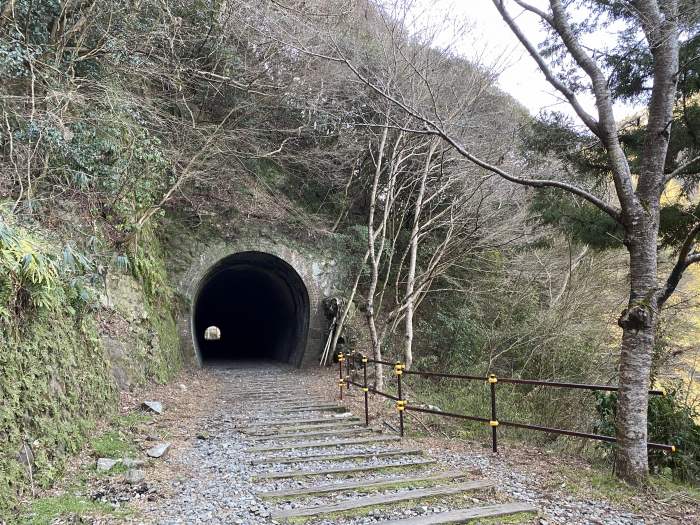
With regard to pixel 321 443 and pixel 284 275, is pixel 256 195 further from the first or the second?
pixel 321 443

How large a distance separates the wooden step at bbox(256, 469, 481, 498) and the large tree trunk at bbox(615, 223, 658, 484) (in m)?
1.53

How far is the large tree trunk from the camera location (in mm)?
4449

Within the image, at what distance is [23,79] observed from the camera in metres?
6.80

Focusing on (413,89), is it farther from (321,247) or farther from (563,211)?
(321,247)

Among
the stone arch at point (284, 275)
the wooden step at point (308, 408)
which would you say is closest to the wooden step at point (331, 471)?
the wooden step at point (308, 408)

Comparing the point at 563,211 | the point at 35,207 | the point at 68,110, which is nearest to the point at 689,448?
the point at 563,211

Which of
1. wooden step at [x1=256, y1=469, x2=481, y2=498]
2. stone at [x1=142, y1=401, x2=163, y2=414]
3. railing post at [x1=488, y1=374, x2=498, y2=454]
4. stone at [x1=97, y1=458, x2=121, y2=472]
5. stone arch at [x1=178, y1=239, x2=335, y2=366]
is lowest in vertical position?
wooden step at [x1=256, y1=469, x2=481, y2=498]

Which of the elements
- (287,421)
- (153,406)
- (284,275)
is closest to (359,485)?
(287,421)

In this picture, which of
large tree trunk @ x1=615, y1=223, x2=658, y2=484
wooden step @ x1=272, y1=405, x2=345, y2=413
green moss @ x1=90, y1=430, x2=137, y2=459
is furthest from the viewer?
wooden step @ x1=272, y1=405, x2=345, y2=413

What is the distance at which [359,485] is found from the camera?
4.38 metres

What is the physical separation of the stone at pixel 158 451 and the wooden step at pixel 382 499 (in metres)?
2.09

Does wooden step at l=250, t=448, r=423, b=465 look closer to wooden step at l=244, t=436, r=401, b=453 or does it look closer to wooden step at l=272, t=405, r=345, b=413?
wooden step at l=244, t=436, r=401, b=453

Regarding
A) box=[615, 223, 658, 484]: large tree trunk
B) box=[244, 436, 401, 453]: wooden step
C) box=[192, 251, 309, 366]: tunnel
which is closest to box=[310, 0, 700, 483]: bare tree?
box=[615, 223, 658, 484]: large tree trunk

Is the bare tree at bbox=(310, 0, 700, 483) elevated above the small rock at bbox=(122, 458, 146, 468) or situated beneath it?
elevated above
